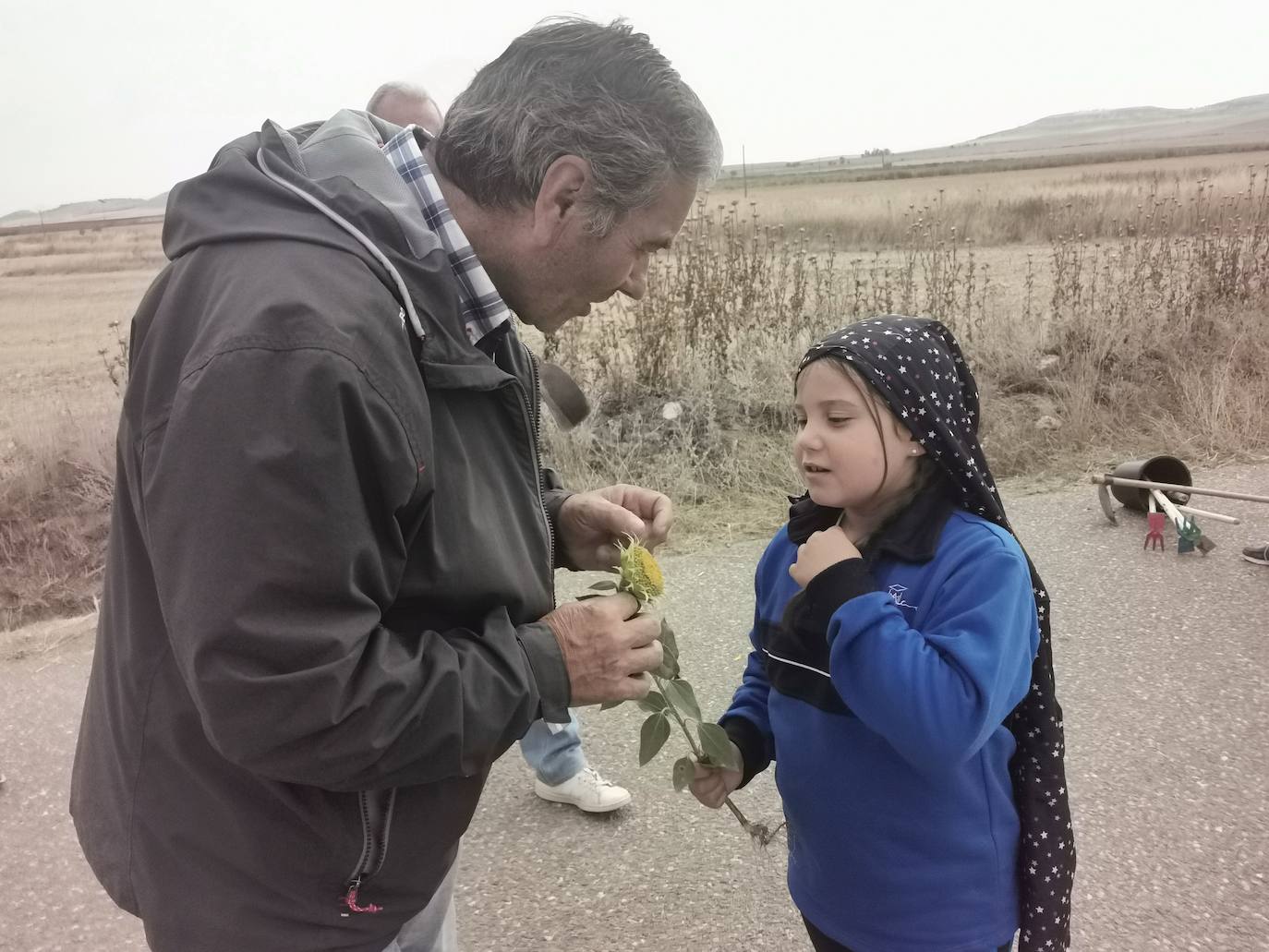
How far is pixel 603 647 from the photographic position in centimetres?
138

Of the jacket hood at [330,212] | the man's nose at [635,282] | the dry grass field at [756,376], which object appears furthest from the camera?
the dry grass field at [756,376]

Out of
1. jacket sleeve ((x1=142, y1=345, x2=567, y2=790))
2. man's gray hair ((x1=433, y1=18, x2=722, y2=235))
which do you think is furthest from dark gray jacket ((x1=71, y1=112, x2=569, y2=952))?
man's gray hair ((x1=433, y1=18, x2=722, y2=235))

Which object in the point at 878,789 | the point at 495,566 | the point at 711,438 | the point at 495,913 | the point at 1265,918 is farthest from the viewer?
the point at 711,438

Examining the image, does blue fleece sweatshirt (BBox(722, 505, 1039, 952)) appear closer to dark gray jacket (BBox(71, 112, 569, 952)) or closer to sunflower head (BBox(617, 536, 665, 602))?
sunflower head (BBox(617, 536, 665, 602))

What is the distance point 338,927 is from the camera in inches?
55.0

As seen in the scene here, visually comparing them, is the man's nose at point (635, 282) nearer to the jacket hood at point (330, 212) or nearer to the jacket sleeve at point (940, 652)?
the jacket hood at point (330, 212)

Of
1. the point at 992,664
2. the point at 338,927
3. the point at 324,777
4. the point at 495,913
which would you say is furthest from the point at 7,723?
the point at 992,664

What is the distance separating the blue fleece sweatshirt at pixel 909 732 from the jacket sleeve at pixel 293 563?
0.67m

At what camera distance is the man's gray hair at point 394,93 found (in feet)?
13.8

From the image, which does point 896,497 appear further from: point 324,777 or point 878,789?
point 324,777

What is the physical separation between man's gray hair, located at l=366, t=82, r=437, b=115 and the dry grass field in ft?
8.30

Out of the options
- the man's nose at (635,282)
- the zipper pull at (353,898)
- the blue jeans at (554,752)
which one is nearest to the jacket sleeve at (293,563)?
the zipper pull at (353,898)

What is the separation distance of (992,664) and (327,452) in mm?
1019

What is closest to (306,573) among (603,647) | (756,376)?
(603,647)
